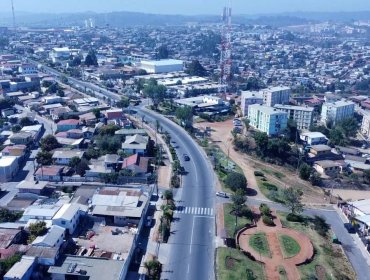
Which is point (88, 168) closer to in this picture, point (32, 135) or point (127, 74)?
point (32, 135)

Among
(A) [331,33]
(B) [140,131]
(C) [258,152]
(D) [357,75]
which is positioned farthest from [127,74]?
(A) [331,33]

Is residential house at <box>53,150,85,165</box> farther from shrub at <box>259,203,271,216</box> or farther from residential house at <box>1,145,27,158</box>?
shrub at <box>259,203,271,216</box>

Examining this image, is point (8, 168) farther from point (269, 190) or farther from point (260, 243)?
point (269, 190)

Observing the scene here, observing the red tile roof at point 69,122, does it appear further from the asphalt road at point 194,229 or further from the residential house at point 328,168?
the residential house at point 328,168

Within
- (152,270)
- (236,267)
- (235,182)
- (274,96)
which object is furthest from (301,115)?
(152,270)

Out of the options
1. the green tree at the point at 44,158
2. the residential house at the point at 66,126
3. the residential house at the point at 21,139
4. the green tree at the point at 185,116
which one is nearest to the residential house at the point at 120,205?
the green tree at the point at 44,158

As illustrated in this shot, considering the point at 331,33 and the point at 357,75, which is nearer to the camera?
the point at 357,75
